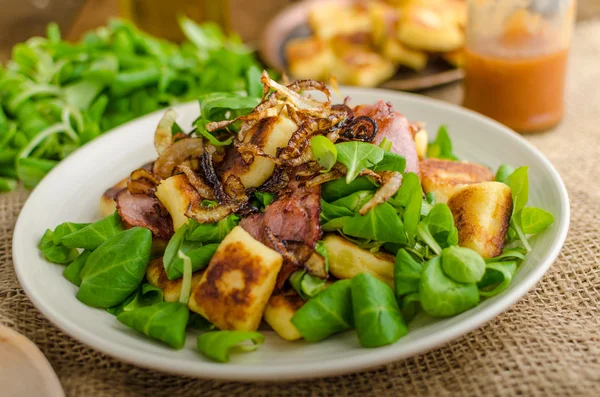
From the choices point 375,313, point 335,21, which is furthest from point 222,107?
point 335,21

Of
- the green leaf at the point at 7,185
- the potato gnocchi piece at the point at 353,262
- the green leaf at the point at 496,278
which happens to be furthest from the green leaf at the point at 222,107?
the green leaf at the point at 7,185

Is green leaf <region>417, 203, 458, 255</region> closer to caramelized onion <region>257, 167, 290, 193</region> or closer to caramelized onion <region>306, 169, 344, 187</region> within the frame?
caramelized onion <region>306, 169, 344, 187</region>

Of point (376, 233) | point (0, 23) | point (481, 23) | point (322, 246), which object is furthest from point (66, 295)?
point (0, 23)

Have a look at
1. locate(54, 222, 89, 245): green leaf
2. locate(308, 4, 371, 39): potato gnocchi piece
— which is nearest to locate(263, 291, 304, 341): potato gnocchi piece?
locate(54, 222, 89, 245): green leaf

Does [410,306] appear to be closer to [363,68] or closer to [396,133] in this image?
[396,133]

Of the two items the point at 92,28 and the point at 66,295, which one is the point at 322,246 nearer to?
the point at 66,295

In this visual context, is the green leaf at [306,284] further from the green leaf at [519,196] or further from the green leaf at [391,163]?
the green leaf at [519,196]
